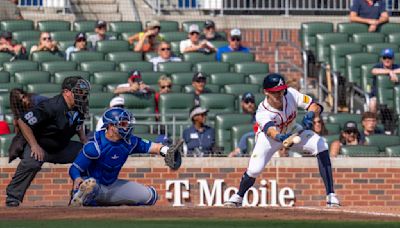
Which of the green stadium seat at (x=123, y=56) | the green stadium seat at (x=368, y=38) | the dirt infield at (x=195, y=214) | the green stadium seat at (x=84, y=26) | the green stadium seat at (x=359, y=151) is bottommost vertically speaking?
the green stadium seat at (x=359, y=151)

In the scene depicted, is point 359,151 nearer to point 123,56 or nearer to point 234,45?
point 234,45

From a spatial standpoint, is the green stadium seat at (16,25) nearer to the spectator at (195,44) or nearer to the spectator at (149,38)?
the spectator at (149,38)

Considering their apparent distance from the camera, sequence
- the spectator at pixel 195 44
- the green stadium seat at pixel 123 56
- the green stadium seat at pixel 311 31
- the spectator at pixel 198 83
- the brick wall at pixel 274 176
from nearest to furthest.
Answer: the brick wall at pixel 274 176, the spectator at pixel 198 83, the green stadium seat at pixel 123 56, the spectator at pixel 195 44, the green stadium seat at pixel 311 31

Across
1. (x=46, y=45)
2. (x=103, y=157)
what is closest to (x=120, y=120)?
(x=103, y=157)

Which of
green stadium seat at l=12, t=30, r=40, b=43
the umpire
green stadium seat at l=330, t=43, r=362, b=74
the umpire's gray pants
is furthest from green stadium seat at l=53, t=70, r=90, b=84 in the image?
the umpire's gray pants

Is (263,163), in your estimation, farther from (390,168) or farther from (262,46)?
(262,46)

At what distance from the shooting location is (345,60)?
20.2 meters

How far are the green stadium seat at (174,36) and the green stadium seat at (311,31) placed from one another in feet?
6.49

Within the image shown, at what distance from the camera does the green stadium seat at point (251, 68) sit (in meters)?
19.9

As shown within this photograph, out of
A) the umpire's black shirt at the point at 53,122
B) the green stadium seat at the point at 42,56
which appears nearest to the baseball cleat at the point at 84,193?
the umpire's black shirt at the point at 53,122

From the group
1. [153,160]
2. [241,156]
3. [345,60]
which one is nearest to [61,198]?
[153,160]

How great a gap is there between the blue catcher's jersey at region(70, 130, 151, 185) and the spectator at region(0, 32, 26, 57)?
6534 mm

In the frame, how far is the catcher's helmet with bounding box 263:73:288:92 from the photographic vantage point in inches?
545

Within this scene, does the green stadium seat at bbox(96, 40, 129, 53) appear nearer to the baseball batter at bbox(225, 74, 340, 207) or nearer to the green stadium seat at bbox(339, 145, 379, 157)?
the green stadium seat at bbox(339, 145, 379, 157)
